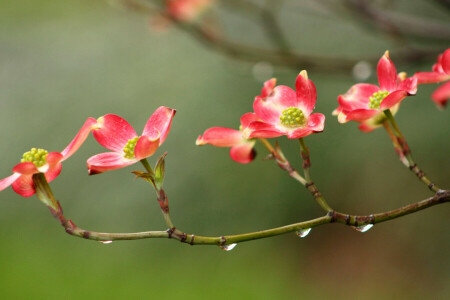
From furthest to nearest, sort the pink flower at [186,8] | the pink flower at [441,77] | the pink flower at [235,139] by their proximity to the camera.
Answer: the pink flower at [186,8], the pink flower at [235,139], the pink flower at [441,77]

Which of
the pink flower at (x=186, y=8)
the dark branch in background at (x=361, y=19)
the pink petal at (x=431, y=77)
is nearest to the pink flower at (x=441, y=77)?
the pink petal at (x=431, y=77)

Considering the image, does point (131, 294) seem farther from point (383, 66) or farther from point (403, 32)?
point (383, 66)

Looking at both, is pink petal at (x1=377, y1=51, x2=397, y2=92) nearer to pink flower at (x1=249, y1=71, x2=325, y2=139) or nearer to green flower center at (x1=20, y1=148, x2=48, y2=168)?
pink flower at (x1=249, y1=71, x2=325, y2=139)

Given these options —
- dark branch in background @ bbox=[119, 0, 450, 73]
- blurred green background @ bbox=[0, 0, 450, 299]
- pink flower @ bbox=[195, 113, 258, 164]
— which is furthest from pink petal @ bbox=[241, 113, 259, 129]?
blurred green background @ bbox=[0, 0, 450, 299]

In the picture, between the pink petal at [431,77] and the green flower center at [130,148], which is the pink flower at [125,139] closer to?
the green flower center at [130,148]

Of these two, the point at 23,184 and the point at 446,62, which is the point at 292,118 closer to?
the point at 446,62

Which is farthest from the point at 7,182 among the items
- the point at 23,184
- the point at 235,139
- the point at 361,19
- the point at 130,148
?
the point at 361,19
